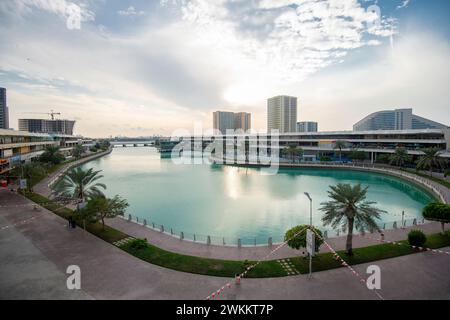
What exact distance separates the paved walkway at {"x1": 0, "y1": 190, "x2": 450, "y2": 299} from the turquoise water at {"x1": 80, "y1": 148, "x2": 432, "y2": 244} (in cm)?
975

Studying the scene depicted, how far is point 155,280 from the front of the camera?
15523 millimetres

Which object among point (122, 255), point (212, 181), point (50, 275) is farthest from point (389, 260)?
point (212, 181)

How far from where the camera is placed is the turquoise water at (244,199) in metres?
30.3

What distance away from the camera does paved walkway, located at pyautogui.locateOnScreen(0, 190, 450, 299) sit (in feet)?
46.3

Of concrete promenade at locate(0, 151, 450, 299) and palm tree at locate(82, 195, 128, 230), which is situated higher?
palm tree at locate(82, 195, 128, 230)

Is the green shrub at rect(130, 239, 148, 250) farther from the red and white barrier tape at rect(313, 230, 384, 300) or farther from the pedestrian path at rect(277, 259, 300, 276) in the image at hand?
the red and white barrier tape at rect(313, 230, 384, 300)

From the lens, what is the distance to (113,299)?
1362 cm

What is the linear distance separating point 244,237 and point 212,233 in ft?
12.2

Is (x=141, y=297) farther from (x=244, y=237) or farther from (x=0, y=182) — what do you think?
(x=0, y=182)

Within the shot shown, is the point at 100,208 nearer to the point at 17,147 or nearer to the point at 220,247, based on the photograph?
the point at 220,247
